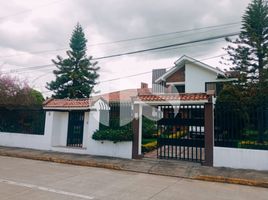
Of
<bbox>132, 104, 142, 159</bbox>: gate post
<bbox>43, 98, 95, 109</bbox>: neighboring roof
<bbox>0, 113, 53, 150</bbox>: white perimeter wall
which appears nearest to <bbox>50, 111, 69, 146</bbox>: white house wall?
<bbox>0, 113, 53, 150</bbox>: white perimeter wall

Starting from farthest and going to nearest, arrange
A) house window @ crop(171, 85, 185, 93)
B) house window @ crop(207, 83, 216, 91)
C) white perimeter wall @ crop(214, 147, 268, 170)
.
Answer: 1. house window @ crop(171, 85, 185, 93)
2. house window @ crop(207, 83, 216, 91)
3. white perimeter wall @ crop(214, 147, 268, 170)

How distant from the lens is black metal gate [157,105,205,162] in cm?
953

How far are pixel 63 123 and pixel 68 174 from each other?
16.6ft

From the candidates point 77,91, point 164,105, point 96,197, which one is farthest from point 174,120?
point 77,91

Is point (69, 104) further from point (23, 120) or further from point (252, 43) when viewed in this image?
point (252, 43)

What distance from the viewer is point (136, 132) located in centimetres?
1013

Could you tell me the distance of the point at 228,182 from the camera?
24.2ft

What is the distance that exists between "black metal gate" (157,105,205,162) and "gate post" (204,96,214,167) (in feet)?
1.16

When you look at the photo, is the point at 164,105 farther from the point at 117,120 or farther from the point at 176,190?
the point at 176,190

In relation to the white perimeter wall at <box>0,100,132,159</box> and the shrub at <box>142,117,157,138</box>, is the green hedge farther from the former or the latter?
the shrub at <box>142,117,157,138</box>

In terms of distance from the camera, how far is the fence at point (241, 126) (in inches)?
330

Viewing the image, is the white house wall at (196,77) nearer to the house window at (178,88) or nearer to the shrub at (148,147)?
the house window at (178,88)

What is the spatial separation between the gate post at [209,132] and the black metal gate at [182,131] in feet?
1.16

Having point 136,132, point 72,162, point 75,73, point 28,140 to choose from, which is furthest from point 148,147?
point 75,73
